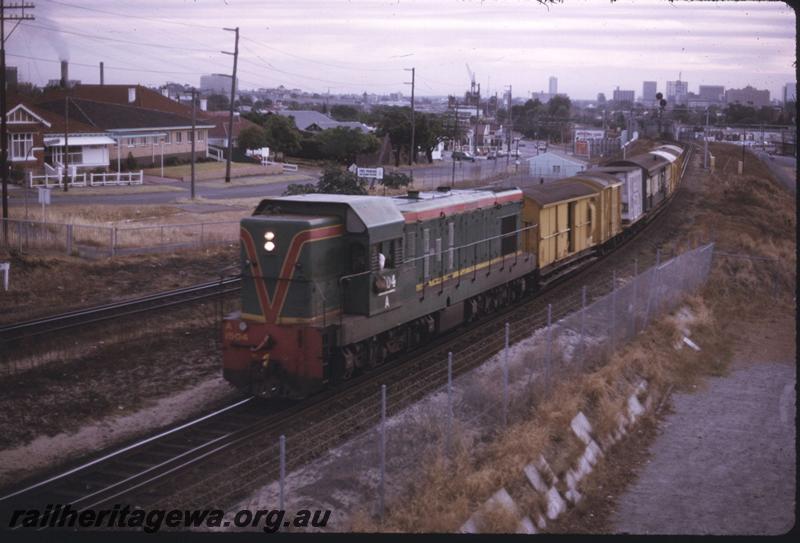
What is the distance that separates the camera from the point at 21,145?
5444 centimetres

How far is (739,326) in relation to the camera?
2616cm

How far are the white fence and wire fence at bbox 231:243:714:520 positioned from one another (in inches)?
1577

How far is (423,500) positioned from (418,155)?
3165 inches

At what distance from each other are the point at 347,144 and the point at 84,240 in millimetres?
49264

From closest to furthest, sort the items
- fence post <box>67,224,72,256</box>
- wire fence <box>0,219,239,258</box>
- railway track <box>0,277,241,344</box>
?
1. railway track <box>0,277,241,344</box>
2. fence post <box>67,224,72,256</box>
3. wire fence <box>0,219,239,258</box>

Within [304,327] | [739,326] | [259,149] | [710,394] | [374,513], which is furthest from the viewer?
[259,149]

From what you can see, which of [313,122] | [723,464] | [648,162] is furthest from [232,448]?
[313,122]

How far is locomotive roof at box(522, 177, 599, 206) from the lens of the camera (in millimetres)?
26022

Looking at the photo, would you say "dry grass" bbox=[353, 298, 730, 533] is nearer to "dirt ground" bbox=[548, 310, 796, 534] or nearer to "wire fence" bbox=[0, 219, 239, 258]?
"dirt ground" bbox=[548, 310, 796, 534]

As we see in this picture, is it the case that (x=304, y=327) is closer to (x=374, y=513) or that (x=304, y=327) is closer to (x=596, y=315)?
(x=374, y=513)

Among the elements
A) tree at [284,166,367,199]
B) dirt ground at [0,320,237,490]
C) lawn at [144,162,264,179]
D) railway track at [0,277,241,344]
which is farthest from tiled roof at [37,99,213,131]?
dirt ground at [0,320,237,490]

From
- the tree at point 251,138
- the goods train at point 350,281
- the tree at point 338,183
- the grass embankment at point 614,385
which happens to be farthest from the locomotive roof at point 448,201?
the tree at point 251,138

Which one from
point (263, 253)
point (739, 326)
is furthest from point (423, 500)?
point (739, 326)

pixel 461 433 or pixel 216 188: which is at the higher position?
pixel 216 188
